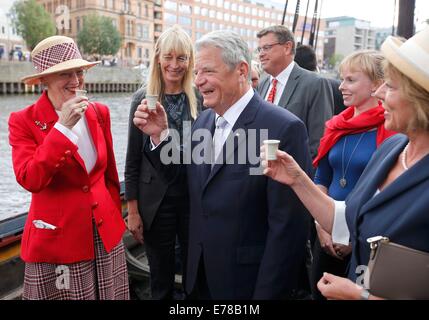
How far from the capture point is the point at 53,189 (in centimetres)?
225

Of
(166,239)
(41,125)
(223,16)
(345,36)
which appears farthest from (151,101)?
(345,36)

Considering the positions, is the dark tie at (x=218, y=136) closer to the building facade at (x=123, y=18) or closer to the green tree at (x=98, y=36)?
the green tree at (x=98, y=36)

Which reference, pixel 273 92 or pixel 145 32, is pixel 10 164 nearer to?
pixel 273 92

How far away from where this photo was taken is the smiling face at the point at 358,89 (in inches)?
104

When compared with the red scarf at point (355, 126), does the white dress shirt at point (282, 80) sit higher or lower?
higher

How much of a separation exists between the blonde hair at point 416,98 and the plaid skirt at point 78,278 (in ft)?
5.75

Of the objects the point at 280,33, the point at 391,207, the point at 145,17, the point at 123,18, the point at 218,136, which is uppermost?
the point at 145,17

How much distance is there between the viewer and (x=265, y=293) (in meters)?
1.92

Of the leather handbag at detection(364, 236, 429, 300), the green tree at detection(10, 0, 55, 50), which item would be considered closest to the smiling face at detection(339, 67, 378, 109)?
the leather handbag at detection(364, 236, 429, 300)

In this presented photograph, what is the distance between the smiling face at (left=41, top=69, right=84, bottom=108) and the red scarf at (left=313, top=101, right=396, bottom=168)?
1559mm

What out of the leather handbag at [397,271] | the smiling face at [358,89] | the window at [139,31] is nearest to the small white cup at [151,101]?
the smiling face at [358,89]

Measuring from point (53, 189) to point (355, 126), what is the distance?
70.0 inches

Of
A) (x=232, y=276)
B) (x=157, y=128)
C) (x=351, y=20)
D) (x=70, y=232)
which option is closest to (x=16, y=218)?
(x=70, y=232)

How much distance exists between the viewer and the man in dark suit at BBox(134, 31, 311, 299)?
6.31 feet
